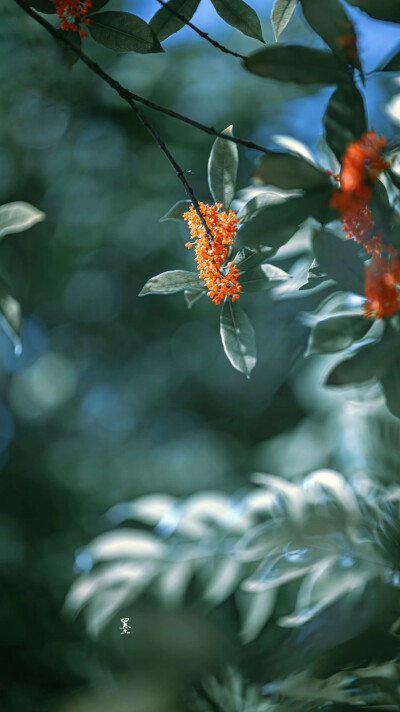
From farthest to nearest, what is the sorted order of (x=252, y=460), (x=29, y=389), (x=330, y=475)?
1. (x=29, y=389)
2. (x=252, y=460)
3. (x=330, y=475)

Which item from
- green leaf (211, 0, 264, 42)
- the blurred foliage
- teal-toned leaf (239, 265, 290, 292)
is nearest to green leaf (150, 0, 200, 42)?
green leaf (211, 0, 264, 42)

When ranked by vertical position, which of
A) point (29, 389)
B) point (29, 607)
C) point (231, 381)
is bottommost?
point (29, 607)

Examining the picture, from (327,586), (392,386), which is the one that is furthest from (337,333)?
(327,586)

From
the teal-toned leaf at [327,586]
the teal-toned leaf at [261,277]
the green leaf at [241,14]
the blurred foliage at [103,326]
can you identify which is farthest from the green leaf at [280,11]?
the blurred foliage at [103,326]

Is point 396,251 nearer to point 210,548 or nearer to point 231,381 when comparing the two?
point 210,548

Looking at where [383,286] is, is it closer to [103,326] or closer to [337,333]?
[337,333]

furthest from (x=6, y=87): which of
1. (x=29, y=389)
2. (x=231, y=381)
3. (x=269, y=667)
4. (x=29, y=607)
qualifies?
(x=269, y=667)

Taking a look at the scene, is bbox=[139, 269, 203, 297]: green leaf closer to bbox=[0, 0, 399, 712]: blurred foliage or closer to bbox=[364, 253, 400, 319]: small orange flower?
bbox=[364, 253, 400, 319]: small orange flower

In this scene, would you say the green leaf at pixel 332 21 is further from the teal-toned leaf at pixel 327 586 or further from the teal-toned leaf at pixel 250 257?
the teal-toned leaf at pixel 327 586
